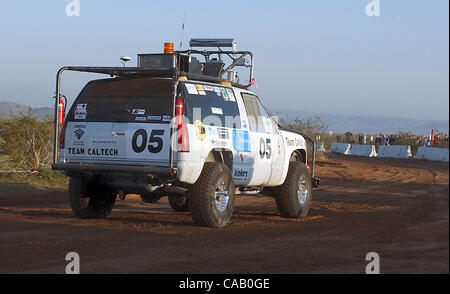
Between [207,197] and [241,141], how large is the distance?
1.40 metres

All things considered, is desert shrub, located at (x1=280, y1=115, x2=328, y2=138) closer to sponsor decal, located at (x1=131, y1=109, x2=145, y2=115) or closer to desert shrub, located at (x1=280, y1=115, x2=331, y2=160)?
desert shrub, located at (x1=280, y1=115, x2=331, y2=160)

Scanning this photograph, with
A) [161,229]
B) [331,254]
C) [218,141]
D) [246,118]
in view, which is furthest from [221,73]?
[331,254]

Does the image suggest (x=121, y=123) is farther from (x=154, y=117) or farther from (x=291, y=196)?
(x=291, y=196)

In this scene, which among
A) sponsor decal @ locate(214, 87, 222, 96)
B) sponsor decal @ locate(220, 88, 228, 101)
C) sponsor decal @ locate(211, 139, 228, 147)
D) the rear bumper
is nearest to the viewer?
the rear bumper

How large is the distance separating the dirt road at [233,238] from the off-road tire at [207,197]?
216 millimetres

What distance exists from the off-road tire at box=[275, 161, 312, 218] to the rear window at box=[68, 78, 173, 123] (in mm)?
3099

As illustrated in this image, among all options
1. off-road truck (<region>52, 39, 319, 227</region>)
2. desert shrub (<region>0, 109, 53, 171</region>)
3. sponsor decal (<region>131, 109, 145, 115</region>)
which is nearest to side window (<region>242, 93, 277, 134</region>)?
off-road truck (<region>52, 39, 319, 227</region>)

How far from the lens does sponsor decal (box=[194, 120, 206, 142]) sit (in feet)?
34.1

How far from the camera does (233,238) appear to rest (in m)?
9.64

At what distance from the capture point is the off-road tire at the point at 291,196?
12500 millimetres

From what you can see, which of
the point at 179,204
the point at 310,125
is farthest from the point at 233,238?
the point at 310,125

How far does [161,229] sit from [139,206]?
418 cm

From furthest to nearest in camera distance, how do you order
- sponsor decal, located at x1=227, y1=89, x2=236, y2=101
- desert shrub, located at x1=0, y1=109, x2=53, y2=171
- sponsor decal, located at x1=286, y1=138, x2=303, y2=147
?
desert shrub, located at x1=0, y1=109, x2=53, y2=171 < sponsor decal, located at x1=286, y1=138, x2=303, y2=147 < sponsor decal, located at x1=227, y1=89, x2=236, y2=101

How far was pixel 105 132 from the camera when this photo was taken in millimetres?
10648
